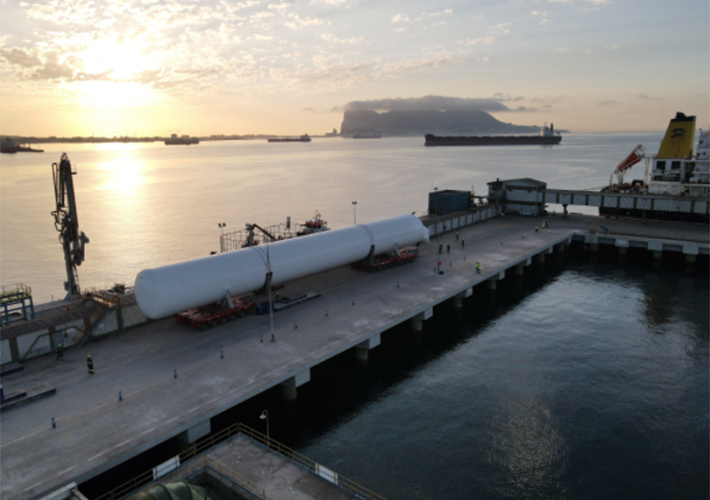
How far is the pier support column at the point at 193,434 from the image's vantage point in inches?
841

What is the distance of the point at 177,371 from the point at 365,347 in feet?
38.9

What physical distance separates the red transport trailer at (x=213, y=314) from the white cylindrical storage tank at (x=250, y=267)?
94cm

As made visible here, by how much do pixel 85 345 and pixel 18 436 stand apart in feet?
31.7

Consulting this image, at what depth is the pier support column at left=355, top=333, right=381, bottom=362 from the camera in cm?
3120

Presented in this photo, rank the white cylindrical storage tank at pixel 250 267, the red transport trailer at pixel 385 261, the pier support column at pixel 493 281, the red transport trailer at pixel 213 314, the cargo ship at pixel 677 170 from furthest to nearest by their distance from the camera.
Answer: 1. the cargo ship at pixel 677 170
2. the pier support column at pixel 493 281
3. the red transport trailer at pixel 385 261
4. the red transport trailer at pixel 213 314
5. the white cylindrical storage tank at pixel 250 267

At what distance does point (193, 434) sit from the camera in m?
21.5

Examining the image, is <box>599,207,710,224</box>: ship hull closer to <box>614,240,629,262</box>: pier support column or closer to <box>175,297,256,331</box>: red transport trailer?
<box>614,240,629,262</box>: pier support column

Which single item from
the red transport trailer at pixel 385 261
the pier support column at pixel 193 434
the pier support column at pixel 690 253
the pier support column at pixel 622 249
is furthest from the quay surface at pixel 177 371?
the pier support column at pixel 690 253

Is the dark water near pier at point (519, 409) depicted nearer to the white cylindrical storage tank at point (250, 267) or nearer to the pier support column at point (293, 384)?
the pier support column at point (293, 384)

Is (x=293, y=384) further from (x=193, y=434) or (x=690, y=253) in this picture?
(x=690, y=253)

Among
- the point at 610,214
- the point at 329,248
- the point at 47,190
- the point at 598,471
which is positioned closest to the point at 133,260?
the point at 329,248

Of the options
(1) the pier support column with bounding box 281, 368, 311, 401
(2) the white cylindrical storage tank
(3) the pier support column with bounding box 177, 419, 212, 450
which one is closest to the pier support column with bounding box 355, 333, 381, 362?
(1) the pier support column with bounding box 281, 368, 311, 401

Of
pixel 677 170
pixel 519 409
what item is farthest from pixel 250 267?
pixel 677 170

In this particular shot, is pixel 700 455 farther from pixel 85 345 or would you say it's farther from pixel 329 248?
pixel 85 345
